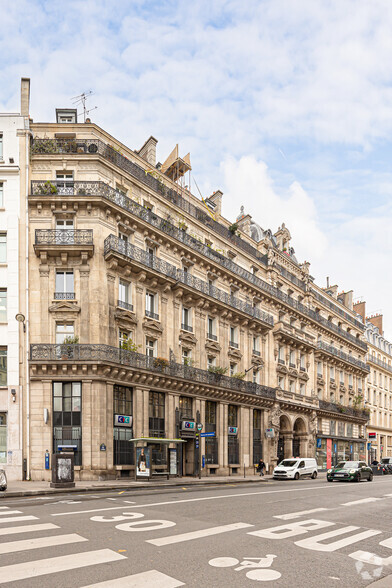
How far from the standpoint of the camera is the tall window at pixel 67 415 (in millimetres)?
27250

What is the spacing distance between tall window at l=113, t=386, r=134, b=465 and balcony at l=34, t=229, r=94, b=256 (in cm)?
753

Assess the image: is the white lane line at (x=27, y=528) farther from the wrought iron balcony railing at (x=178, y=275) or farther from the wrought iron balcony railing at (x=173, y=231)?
the wrought iron balcony railing at (x=173, y=231)

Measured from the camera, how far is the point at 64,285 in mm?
28938

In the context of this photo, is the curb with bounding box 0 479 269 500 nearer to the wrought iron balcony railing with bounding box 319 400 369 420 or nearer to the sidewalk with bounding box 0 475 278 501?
the sidewalk with bounding box 0 475 278 501

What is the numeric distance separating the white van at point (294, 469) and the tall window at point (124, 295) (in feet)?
48.1

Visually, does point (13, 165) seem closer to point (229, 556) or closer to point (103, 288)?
point (103, 288)

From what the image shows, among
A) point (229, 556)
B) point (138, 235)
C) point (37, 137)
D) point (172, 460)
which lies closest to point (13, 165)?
point (37, 137)

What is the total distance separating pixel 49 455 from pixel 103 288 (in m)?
8.77

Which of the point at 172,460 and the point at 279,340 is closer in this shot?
the point at 172,460

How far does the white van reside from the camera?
34938 mm

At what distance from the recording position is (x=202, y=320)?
37.1 m

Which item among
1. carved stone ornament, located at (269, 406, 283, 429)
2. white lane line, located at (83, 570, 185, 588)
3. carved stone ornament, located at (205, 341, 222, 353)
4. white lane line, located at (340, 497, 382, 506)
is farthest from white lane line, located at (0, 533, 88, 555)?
carved stone ornament, located at (269, 406, 283, 429)

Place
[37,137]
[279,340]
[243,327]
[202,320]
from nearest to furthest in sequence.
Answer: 1. [37,137]
2. [202,320]
3. [243,327]
4. [279,340]

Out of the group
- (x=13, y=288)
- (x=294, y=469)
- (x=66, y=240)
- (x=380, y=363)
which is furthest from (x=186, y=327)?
(x=380, y=363)
